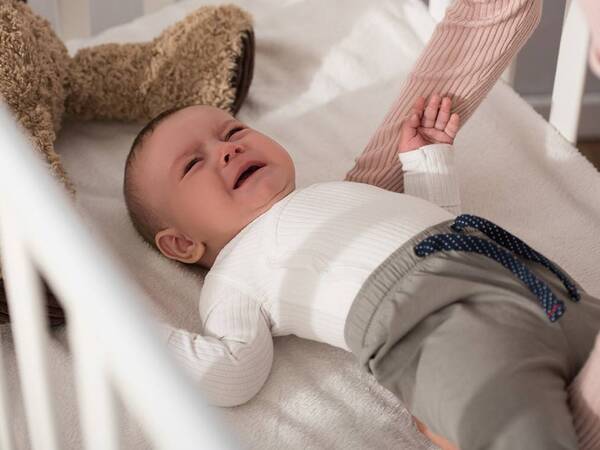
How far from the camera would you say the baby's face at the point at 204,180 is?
101 centimetres

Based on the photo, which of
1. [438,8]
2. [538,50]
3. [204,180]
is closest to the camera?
[204,180]

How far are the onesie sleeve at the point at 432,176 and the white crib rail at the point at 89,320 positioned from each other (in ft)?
2.00

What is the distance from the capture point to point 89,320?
424 mm

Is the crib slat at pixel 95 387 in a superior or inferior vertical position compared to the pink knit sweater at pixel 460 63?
superior

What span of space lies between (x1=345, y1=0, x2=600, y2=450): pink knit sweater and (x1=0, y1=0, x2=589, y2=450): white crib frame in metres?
0.63

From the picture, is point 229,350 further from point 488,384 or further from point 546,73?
point 546,73

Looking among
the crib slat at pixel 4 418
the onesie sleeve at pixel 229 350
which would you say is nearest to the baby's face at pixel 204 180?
the onesie sleeve at pixel 229 350

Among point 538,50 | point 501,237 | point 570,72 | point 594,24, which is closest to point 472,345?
point 501,237

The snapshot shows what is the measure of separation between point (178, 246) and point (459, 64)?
0.39m

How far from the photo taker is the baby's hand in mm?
1081

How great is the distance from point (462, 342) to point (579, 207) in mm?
447

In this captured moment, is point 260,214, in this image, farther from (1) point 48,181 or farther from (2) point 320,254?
(1) point 48,181

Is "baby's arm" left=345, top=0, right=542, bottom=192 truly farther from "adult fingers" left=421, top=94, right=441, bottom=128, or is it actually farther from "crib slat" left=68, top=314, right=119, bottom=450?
"crib slat" left=68, top=314, right=119, bottom=450

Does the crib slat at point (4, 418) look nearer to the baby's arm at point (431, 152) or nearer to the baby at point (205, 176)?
the baby at point (205, 176)
